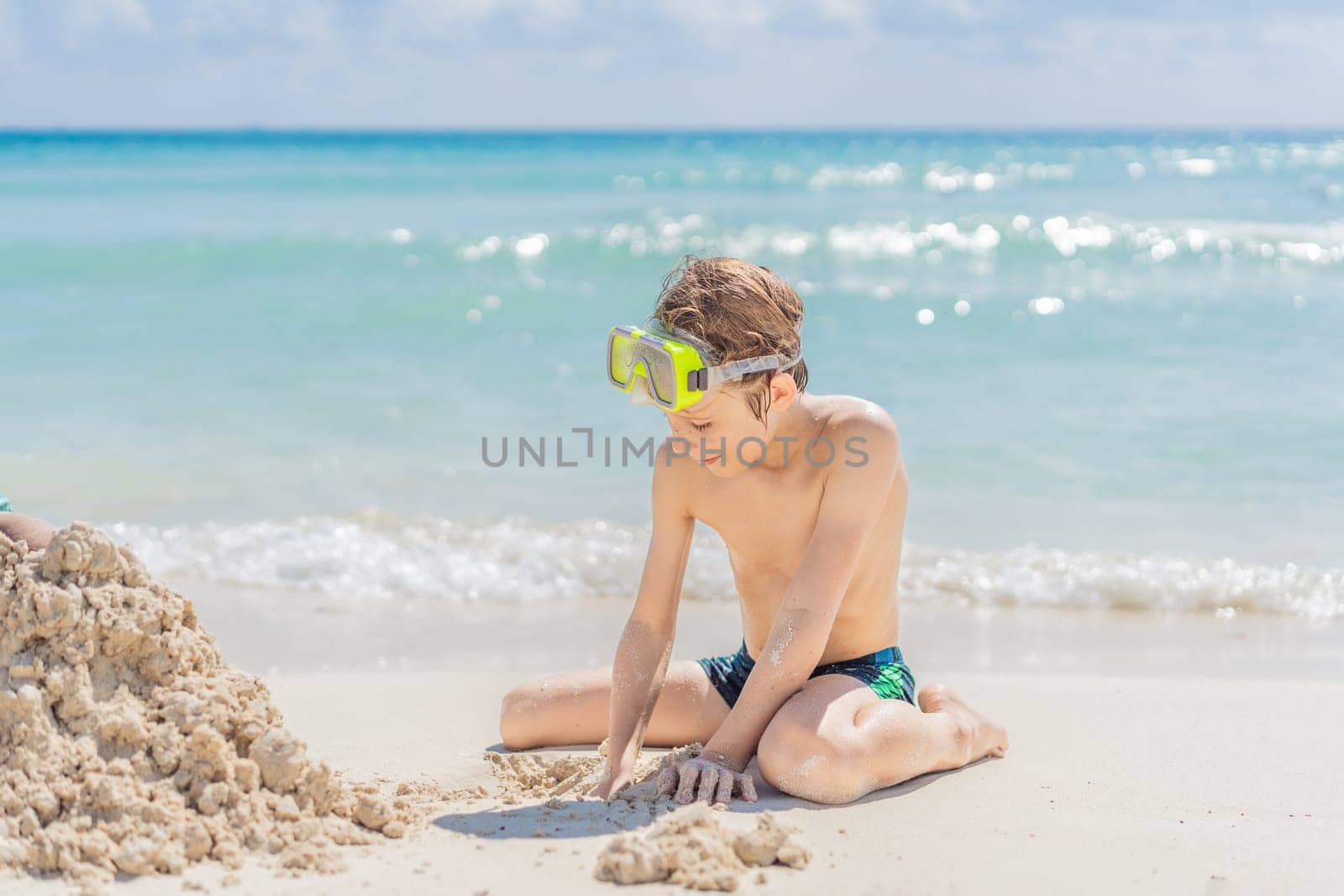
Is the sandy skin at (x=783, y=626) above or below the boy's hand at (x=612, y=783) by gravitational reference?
above

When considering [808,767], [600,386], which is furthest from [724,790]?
[600,386]

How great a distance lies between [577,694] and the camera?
3264 millimetres

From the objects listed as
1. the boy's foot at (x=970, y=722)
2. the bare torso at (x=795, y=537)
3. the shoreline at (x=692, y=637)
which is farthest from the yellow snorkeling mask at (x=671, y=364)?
the shoreline at (x=692, y=637)

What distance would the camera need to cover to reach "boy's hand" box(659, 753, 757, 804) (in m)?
2.57

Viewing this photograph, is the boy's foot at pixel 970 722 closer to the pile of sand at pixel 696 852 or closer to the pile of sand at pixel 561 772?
the pile of sand at pixel 561 772

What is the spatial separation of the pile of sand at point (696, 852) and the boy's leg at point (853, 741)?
278 mm

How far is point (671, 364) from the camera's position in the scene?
2566mm

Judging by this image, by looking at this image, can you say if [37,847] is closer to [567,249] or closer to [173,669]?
[173,669]

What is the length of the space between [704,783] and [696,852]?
369mm

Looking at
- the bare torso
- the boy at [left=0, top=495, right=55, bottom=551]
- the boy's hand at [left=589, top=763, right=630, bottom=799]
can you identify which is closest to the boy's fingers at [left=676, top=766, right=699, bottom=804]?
the boy's hand at [left=589, top=763, right=630, bottom=799]

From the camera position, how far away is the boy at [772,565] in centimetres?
263

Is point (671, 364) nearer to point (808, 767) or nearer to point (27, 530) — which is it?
point (808, 767)

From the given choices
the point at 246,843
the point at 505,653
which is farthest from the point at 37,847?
the point at 505,653

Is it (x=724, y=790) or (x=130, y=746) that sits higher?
(x=130, y=746)
